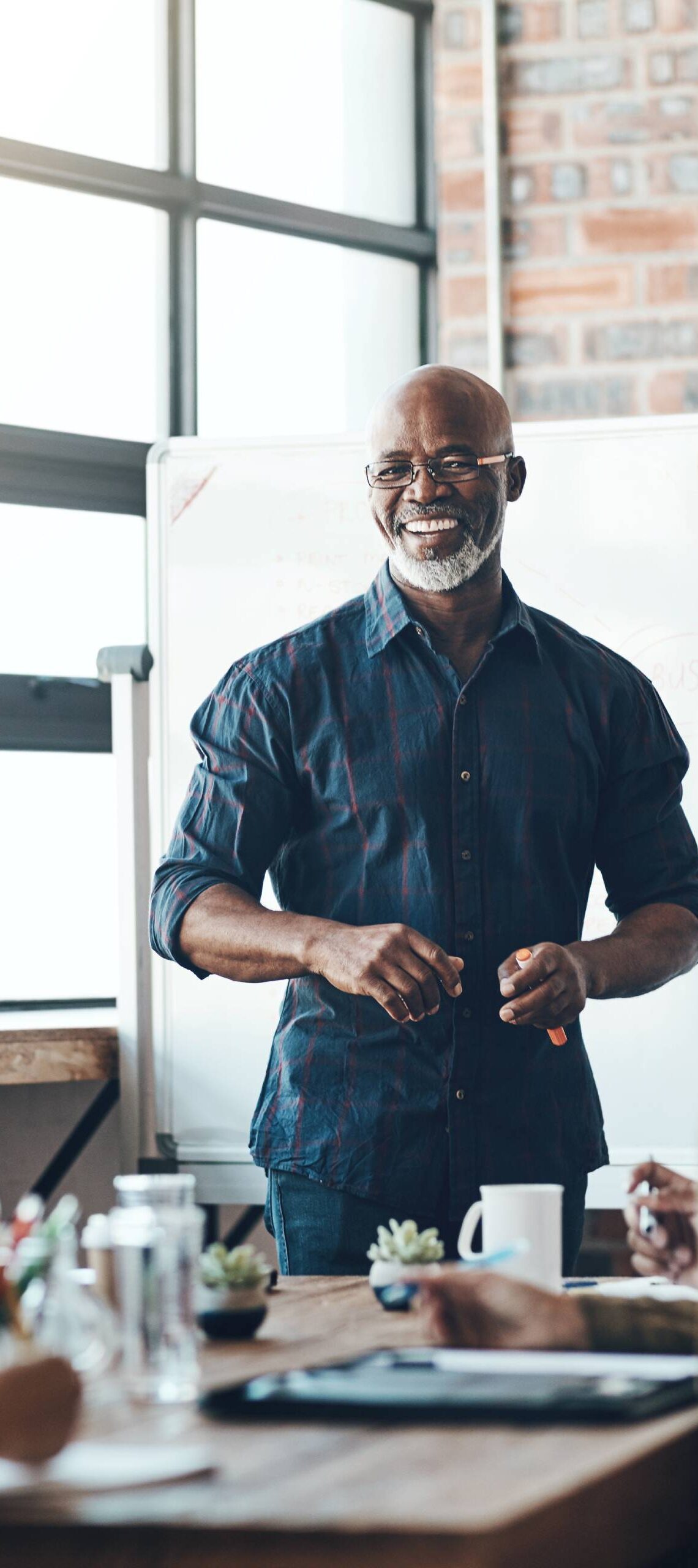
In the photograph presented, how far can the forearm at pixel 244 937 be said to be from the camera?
1.85 metres

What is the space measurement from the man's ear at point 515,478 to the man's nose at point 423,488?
127 mm

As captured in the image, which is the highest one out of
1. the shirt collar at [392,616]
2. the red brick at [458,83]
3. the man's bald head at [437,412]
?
the red brick at [458,83]

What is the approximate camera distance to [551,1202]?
1.44 meters

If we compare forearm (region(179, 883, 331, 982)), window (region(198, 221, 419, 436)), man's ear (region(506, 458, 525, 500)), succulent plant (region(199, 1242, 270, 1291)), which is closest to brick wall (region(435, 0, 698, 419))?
window (region(198, 221, 419, 436))

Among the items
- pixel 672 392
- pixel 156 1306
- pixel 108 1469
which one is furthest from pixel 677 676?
pixel 108 1469

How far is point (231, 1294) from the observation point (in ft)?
4.36

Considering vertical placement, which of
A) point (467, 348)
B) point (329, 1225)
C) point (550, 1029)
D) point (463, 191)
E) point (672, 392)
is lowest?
point (329, 1225)

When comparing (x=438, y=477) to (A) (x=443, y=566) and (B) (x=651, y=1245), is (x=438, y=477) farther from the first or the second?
(B) (x=651, y=1245)

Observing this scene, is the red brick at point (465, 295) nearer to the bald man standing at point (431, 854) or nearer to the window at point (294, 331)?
the window at point (294, 331)

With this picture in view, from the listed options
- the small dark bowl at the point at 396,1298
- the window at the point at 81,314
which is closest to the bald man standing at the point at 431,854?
the small dark bowl at the point at 396,1298

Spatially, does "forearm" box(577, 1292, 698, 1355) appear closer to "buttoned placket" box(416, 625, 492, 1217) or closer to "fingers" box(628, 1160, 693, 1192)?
"fingers" box(628, 1160, 693, 1192)

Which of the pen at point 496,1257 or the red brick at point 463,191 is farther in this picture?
the red brick at point 463,191

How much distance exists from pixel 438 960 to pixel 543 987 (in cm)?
14

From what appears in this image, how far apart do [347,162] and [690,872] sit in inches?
85.3
